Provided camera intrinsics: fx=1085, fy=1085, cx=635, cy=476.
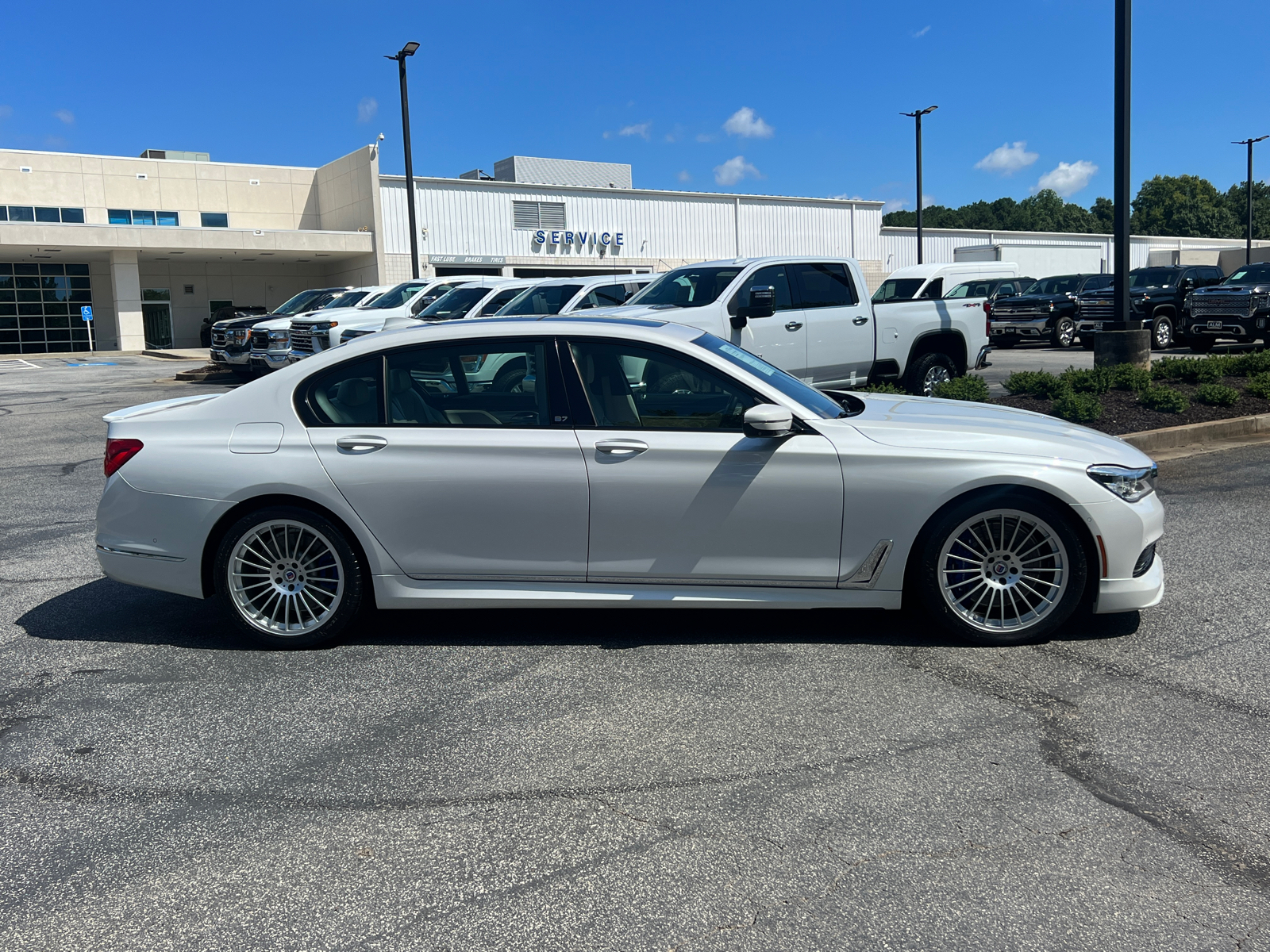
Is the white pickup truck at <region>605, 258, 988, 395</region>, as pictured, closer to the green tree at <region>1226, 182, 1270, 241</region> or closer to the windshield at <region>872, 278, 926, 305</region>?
the windshield at <region>872, 278, 926, 305</region>

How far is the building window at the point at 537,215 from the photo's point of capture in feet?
140

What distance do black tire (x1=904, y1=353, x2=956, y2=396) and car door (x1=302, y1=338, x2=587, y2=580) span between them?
9.32m

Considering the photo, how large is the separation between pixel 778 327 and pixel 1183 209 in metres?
139

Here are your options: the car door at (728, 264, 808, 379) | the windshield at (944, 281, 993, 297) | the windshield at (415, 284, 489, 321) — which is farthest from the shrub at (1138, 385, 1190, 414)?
the windshield at (944, 281, 993, 297)

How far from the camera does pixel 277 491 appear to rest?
17.0 feet

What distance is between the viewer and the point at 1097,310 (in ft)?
83.3

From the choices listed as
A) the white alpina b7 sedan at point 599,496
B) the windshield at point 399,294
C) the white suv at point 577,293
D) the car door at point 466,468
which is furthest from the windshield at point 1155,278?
the car door at point 466,468

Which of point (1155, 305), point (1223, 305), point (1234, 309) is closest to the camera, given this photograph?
point (1234, 309)

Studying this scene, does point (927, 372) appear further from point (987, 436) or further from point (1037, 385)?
point (987, 436)

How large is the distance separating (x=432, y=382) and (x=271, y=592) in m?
1.29

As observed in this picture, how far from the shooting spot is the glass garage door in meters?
42.9

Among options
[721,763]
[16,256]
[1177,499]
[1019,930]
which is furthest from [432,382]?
[16,256]

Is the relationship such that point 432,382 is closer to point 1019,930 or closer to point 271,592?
point 271,592

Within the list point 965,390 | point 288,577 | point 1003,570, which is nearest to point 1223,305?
point 965,390
